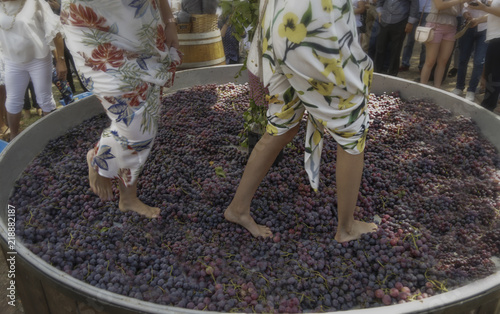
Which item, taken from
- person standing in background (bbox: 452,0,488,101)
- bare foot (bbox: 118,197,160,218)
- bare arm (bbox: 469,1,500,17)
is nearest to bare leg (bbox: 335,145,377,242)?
bare foot (bbox: 118,197,160,218)

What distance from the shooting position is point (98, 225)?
1.94 m

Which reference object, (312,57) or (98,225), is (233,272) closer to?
(98,225)

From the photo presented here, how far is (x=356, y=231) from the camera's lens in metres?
1.86

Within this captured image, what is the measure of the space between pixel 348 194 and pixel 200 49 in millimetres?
2553

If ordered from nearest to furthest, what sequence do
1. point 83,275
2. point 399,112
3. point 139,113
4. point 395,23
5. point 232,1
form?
point 83,275, point 139,113, point 232,1, point 399,112, point 395,23

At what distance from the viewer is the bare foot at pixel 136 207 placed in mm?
2041

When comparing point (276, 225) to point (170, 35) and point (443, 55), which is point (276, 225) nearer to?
point (170, 35)

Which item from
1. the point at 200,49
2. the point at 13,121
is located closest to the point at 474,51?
the point at 200,49

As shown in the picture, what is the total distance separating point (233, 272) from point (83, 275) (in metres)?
0.62

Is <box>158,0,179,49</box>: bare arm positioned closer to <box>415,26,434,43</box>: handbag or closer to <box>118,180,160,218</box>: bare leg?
<box>118,180,160,218</box>: bare leg

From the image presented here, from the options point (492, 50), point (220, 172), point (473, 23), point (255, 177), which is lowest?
point (220, 172)

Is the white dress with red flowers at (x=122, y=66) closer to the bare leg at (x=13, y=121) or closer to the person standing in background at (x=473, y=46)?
the bare leg at (x=13, y=121)

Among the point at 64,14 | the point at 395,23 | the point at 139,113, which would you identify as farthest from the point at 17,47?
the point at 395,23

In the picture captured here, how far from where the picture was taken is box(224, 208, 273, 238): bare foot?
6.27ft
